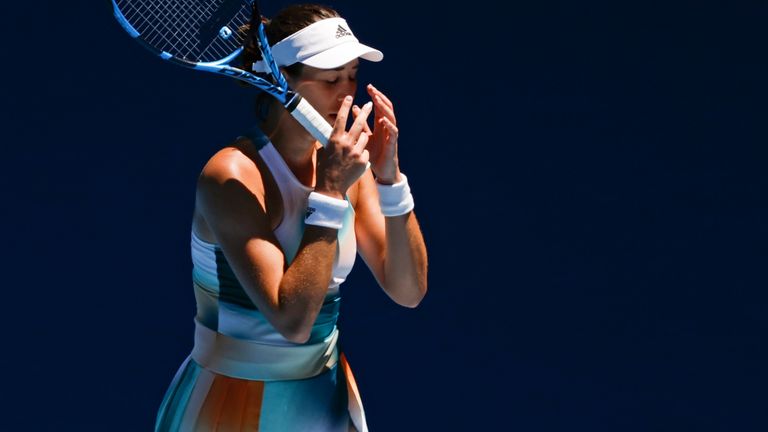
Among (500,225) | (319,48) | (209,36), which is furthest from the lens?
(500,225)

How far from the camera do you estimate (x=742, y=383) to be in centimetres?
453

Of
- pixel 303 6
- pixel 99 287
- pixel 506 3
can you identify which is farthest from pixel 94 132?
pixel 303 6

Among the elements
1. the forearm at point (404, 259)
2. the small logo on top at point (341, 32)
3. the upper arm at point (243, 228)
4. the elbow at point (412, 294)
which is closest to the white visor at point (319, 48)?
the small logo on top at point (341, 32)

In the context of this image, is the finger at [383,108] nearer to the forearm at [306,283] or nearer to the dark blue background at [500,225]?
the forearm at [306,283]

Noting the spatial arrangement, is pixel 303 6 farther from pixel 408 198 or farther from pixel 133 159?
pixel 133 159

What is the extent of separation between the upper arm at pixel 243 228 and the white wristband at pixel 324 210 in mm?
84

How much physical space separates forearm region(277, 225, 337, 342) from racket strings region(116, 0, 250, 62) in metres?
0.44

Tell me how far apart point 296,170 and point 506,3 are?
6.17ft

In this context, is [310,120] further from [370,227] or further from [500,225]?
[500,225]

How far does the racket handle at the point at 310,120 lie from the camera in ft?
9.00

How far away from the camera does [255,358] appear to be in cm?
287

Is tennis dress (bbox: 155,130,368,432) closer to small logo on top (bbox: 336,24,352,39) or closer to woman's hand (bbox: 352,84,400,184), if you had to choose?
woman's hand (bbox: 352,84,400,184)

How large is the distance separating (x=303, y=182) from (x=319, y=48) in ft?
0.83

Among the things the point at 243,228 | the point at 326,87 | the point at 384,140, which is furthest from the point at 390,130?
the point at 243,228
